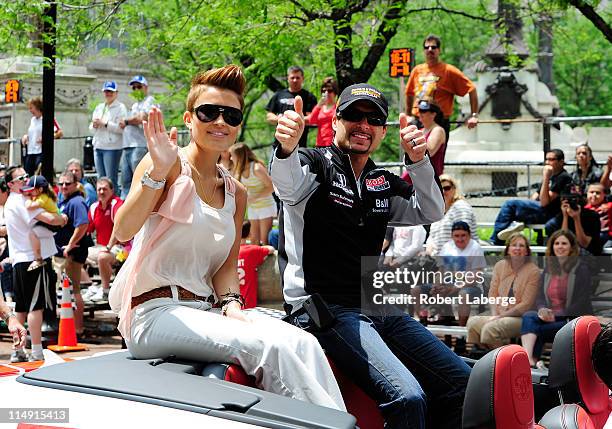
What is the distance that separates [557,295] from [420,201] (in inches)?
204

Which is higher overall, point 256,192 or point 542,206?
point 256,192

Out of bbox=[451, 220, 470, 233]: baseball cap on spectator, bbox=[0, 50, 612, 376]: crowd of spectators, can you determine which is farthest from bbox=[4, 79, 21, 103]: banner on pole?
bbox=[451, 220, 470, 233]: baseball cap on spectator

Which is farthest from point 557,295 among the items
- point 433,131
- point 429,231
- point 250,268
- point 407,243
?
point 250,268

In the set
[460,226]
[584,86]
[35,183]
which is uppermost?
[584,86]

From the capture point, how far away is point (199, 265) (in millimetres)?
4180

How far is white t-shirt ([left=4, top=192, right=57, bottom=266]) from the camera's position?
11.0 m

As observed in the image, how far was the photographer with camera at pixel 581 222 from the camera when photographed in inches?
429

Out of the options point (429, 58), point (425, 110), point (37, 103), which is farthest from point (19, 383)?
point (37, 103)

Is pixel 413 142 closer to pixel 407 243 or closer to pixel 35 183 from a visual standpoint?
pixel 407 243

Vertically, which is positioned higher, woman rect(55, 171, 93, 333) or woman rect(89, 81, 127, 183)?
woman rect(89, 81, 127, 183)

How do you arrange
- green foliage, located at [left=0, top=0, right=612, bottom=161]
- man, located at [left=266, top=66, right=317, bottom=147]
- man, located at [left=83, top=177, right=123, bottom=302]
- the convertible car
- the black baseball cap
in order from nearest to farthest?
the convertible car, the black baseball cap, green foliage, located at [left=0, top=0, right=612, bottom=161], man, located at [left=266, top=66, right=317, bottom=147], man, located at [left=83, top=177, right=123, bottom=302]

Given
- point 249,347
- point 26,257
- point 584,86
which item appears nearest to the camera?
point 249,347

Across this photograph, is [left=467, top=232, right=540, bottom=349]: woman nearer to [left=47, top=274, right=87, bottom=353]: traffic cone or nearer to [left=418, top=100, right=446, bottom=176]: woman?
[left=418, top=100, right=446, bottom=176]: woman

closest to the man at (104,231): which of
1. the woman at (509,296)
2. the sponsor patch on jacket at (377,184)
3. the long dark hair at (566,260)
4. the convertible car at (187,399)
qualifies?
the woman at (509,296)
